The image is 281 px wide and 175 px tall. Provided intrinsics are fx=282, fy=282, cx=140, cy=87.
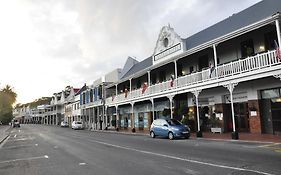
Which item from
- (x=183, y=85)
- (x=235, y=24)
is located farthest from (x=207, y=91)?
(x=235, y=24)

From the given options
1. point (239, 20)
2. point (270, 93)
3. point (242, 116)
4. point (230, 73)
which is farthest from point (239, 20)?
point (242, 116)

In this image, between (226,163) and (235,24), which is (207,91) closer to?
(235,24)

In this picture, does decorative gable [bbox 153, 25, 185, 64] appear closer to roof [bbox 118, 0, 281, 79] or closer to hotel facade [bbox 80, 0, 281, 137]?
hotel facade [bbox 80, 0, 281, 137]

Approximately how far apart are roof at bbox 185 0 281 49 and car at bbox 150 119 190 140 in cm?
797

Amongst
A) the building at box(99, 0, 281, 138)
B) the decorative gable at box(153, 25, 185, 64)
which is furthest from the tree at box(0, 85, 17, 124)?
the decorative gable at box(153, 25, 185, 64)

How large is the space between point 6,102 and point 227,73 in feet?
197

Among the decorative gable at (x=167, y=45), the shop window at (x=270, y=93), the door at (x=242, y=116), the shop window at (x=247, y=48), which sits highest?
the decorative gable at (x=167, y=45)

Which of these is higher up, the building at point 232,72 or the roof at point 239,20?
the roof at point 239,20

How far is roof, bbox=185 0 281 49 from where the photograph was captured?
19609 mm

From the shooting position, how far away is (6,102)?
218 ft

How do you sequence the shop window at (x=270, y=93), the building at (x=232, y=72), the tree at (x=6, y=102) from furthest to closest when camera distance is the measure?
the tree at (x=6, y=102), the shop window at (x=270, y=93), the building at (x=232, y=72)

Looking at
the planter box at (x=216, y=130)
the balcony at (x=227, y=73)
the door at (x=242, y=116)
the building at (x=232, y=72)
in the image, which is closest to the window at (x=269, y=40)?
the building at (x=232, y=72)

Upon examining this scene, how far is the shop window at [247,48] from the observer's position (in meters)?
20.5

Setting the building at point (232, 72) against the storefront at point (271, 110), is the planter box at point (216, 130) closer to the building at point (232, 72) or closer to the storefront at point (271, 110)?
the building at point (232, 72)
